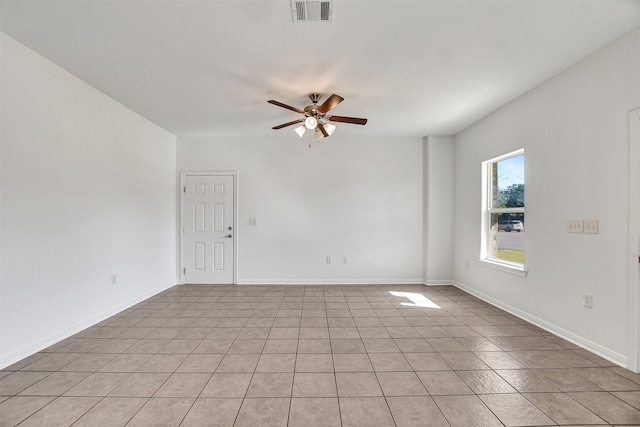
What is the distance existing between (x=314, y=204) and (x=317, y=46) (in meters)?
2.87

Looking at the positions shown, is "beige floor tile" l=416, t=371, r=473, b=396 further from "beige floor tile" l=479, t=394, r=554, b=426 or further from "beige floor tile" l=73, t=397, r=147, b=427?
"beige floor tile" l=73, t=397, r=147, b=427

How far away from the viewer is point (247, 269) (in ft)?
15.7

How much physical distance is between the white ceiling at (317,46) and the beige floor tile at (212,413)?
8.78 feet

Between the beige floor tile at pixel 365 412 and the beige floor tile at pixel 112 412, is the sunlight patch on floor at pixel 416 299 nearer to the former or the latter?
→ the beige floor tile at pixel 365 412

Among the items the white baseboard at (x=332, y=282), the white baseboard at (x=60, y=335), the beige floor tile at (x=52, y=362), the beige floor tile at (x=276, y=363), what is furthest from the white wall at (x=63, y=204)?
the beige floor tile at (x=276, y=363)

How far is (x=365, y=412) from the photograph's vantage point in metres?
1.67

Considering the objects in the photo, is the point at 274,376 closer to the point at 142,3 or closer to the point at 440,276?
the point at 142,3

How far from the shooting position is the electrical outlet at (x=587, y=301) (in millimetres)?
2381

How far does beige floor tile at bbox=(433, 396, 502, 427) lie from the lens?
5.23ft

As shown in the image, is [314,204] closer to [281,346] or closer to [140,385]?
[281,346]

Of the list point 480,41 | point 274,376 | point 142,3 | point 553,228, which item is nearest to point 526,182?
point 553,228

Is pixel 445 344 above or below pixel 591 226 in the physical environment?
below

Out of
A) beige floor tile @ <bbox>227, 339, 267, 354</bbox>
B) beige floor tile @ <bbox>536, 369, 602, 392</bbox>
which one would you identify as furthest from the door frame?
beige floor tile @ <bbox>536, 369, 602, 392</bbox>

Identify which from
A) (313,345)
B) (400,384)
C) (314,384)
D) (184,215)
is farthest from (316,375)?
(184,215)
